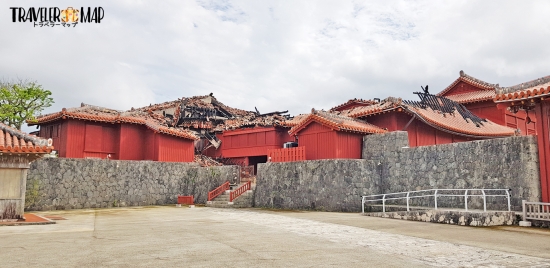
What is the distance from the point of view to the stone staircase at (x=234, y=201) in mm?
22188

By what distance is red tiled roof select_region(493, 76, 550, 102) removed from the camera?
1216 centimetres

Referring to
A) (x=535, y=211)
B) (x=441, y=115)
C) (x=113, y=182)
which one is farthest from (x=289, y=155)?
(x=535, y=211)

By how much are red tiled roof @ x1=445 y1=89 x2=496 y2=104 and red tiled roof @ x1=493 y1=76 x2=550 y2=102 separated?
13.6 metres

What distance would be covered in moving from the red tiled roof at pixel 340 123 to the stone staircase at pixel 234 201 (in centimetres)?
464

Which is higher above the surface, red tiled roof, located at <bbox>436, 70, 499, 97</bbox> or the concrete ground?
red tiled roof, located at <bbox>436, 70, 499, 97</bbox>

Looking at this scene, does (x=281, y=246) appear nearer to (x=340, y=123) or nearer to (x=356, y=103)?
(x=340, y=123)

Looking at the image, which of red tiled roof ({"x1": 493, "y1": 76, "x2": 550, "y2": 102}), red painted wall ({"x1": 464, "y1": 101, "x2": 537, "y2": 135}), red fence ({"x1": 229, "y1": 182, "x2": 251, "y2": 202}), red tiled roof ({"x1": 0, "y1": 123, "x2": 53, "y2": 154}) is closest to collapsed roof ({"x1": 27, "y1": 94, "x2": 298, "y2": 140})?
red fence ({"x1": 229, "y1": 182, "x2": 251, "y2": 202})

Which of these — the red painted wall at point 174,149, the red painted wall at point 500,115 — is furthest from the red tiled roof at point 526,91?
the red painted wall at point 174,149

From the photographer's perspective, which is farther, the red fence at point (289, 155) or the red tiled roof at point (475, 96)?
the red tiled roof at point (475, 96)

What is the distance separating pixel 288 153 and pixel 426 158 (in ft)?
25.0

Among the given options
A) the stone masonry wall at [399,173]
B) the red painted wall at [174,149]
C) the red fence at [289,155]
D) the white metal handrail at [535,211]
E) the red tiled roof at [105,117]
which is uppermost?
the red tiled roof at [105,117]

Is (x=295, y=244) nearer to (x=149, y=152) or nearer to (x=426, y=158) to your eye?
(x=426, y=158)

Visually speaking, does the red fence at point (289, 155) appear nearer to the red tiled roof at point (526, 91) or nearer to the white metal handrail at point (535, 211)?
the red tiled roof at point (526, 91)

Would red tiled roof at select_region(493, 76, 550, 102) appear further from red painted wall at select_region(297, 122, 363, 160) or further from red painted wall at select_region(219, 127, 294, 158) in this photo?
red painted wall at select_region(219, 127, 294, 158)
